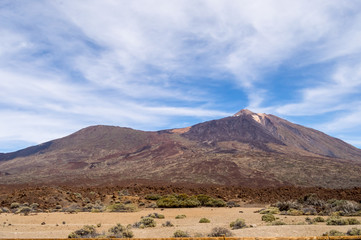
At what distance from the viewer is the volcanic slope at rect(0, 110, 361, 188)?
5312 cm

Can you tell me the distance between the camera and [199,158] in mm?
73500

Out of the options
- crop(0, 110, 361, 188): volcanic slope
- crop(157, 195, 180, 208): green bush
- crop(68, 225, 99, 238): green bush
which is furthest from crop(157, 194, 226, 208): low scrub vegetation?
crop(0, 110, 361, 188): volcanic slope

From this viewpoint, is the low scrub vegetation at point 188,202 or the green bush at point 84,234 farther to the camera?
the low scrub vegetation at point 188,202

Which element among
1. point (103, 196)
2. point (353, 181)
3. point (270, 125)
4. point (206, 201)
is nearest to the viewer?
point (206, 201)

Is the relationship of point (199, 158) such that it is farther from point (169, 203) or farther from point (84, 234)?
point (84, 234)

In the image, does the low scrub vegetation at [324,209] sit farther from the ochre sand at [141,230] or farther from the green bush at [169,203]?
the green bush at [169,203]

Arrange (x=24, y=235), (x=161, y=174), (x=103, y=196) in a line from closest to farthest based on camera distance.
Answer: (x=24, y=235), (x=103, y=196), (x=161, y=174)

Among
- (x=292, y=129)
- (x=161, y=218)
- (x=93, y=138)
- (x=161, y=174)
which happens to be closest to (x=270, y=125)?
(x=292, y=129)

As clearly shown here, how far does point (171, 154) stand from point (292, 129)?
92.6 m

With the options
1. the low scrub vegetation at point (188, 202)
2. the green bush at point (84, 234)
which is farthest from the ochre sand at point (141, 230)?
the low scrub vegetation at point (188, 202)

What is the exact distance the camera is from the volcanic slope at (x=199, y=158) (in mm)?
53125

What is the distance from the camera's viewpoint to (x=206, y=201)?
959 inches

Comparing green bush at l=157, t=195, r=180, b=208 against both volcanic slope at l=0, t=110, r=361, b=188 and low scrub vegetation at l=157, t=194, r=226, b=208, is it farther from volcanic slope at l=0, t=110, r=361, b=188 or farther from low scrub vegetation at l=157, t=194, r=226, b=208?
volcanic slope at l=0, t=110, r=361, b=188

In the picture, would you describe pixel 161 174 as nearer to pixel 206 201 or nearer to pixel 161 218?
pixel 206 201
